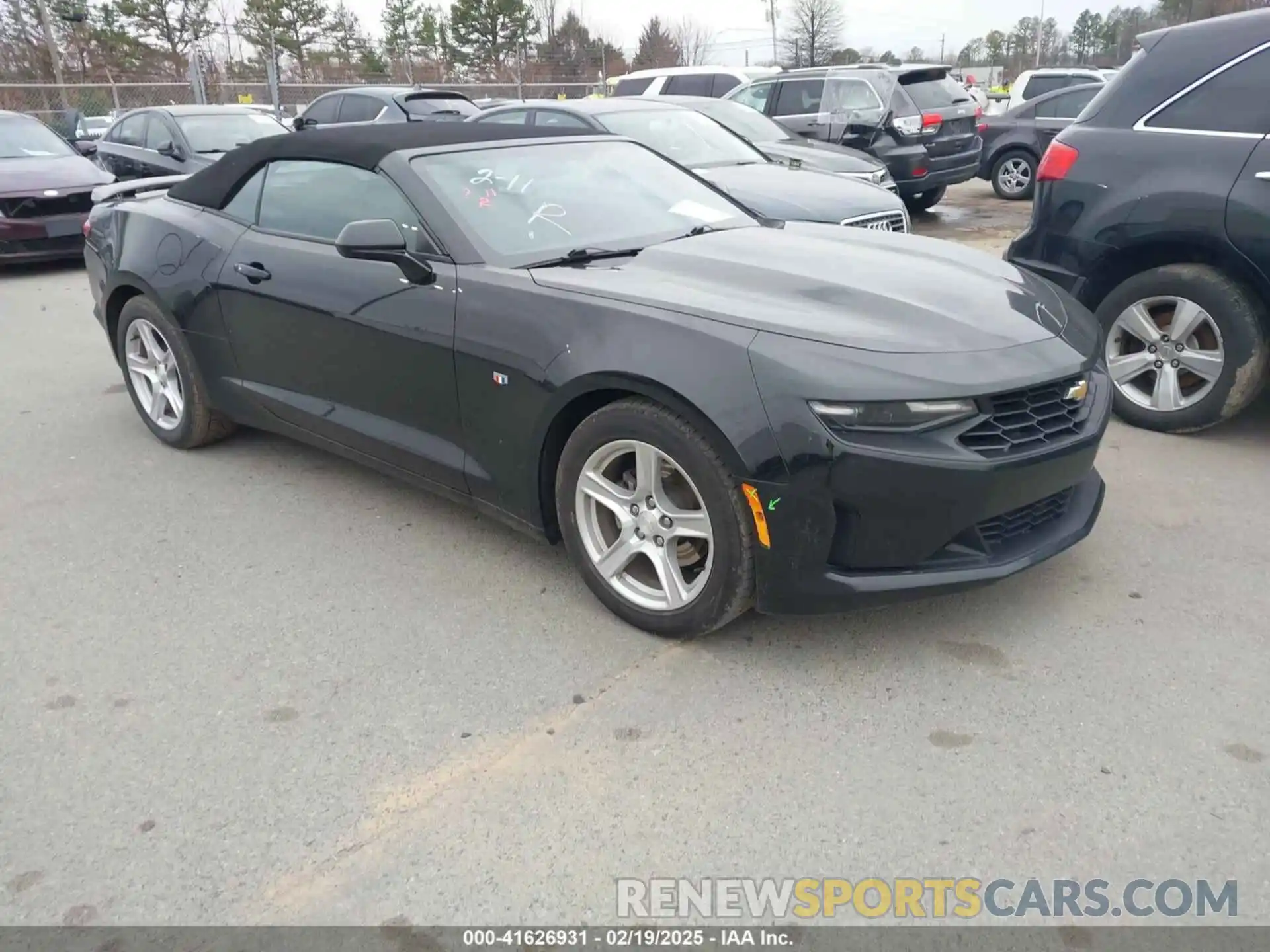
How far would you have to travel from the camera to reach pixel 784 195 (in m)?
6.97

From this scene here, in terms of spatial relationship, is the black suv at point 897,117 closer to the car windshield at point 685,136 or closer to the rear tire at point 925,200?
the rear tire at point 925,200

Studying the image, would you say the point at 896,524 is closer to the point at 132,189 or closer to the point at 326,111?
the point at 132,189

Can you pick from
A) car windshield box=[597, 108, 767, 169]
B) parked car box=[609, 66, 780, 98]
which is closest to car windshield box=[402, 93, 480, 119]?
parked car box=[609, 66, 780, 98]

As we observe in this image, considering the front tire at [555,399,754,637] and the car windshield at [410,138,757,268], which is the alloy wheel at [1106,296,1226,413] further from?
the front tire at [555,399,754,637]

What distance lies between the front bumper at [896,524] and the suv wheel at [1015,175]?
37.2ft

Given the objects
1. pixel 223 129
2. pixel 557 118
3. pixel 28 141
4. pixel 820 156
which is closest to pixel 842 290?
pixel 820 156

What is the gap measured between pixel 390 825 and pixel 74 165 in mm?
10151

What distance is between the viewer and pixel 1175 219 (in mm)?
4512

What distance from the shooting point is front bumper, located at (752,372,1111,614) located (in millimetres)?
2703

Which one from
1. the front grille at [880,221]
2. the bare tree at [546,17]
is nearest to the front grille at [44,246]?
the front grille at [880,221]

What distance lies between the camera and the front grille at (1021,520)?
294 centimetres

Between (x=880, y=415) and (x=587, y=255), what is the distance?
1.33 m

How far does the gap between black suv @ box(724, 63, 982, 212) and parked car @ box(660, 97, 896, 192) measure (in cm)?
172

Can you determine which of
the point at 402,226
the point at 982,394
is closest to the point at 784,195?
the point at 402,226
